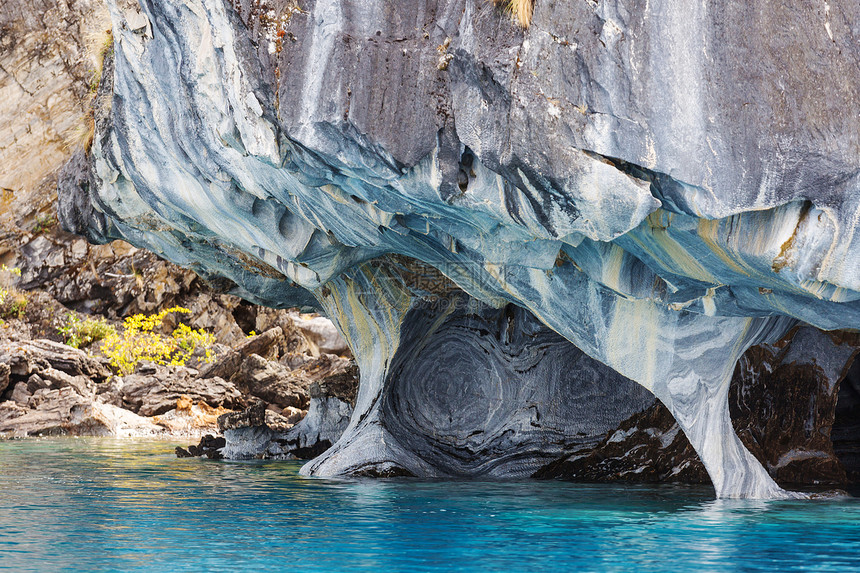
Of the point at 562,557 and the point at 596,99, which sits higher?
the point at 596,99

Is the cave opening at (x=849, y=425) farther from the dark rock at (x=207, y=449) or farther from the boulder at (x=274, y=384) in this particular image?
the boulder at (x=274, y=384)

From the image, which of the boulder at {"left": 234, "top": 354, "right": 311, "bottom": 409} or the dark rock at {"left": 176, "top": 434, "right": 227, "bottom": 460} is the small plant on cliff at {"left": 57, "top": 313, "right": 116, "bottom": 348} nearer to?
the boulder at {"left": 234, "top": 354, "right": 311, "bottom": 409}

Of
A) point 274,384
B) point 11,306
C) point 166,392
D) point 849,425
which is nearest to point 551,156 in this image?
point 849,425

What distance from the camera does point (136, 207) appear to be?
11883mm

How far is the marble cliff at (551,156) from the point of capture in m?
6.73

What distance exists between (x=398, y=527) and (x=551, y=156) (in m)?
3.16

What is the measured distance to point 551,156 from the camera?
6855 millimetres

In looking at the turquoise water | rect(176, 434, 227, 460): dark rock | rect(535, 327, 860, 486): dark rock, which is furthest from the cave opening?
rect(176, 434, 227, 460): dark rock

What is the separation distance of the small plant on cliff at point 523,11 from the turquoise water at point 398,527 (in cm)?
389

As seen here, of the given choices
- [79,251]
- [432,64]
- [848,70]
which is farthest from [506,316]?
[79,251]

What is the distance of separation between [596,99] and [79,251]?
28709 mm

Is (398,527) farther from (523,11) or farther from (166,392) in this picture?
(166,392)

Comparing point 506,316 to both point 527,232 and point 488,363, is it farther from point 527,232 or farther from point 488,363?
point 527,232

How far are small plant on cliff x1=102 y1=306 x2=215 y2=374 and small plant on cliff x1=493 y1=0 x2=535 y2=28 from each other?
20516 mm
